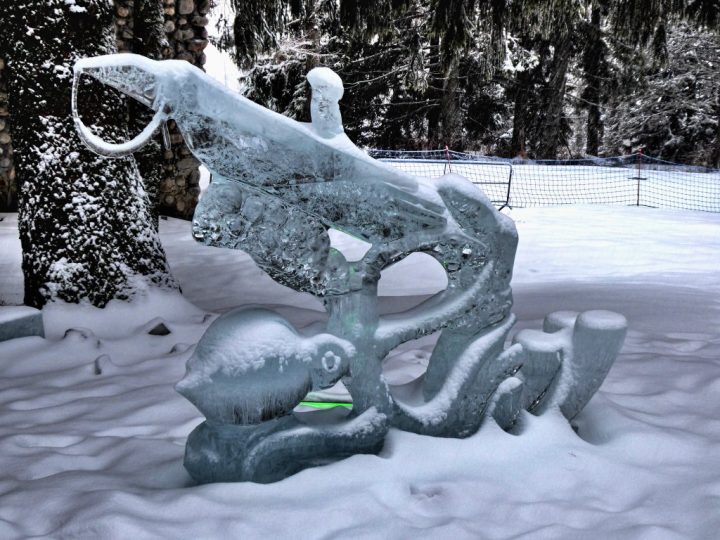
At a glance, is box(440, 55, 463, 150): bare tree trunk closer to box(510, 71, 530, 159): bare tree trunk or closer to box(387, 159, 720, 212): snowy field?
box(510, 71, 530, 159): bare tree trunk

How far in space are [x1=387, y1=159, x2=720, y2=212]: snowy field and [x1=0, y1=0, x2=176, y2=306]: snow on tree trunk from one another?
9.12m

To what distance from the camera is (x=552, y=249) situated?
768 centimetres

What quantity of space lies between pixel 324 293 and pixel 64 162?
272 centimetres

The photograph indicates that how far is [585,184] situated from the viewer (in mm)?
15148

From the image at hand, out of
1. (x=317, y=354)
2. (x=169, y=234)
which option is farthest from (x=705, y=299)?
(x=169, y=234)

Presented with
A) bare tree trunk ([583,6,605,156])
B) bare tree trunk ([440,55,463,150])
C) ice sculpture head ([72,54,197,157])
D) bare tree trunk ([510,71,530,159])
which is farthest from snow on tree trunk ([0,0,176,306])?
bare tree trunk ([510,71,530,159])

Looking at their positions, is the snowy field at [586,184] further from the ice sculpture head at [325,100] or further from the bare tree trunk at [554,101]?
the ice sculpture head at [325,100]

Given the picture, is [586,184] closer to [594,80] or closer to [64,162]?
[594,80]

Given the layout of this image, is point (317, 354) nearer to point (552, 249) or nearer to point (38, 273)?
point (38, 273)

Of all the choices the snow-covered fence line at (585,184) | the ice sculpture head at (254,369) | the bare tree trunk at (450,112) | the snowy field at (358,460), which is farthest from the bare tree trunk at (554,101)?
the ice sculpture head at (254,369)

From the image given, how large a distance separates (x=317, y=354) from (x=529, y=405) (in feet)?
3.14

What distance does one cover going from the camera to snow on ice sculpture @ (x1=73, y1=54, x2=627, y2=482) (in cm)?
186

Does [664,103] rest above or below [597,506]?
above

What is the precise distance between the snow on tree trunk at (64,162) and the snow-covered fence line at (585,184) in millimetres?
8583
